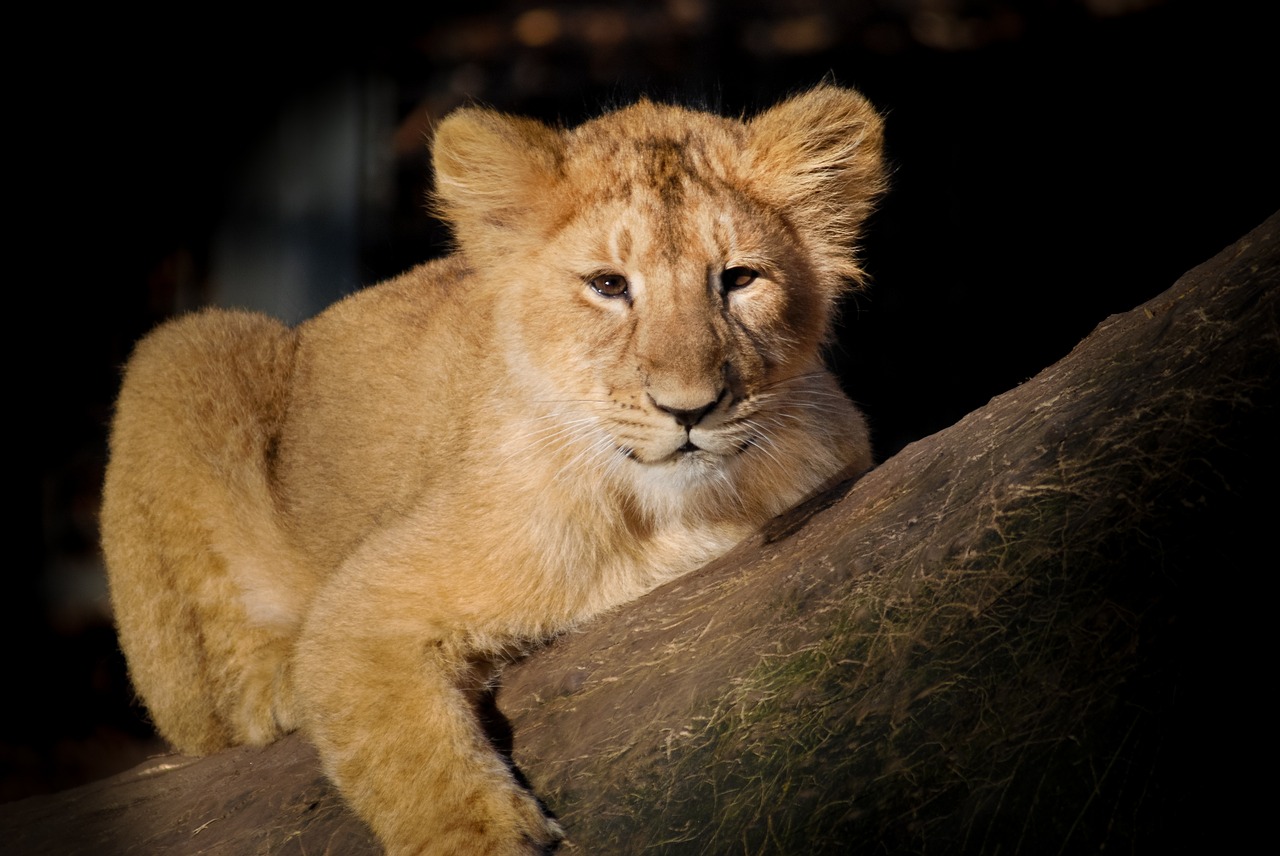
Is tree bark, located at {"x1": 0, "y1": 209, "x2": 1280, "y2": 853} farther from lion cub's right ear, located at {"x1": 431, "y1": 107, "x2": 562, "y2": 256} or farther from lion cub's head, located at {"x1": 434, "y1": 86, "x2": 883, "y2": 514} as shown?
lion cub's right ear, located at {"x1": 431, "y1": 107, "x2": 562, "y2": 256}

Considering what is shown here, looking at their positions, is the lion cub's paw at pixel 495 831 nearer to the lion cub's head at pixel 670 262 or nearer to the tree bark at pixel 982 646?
the tree bark at pixel 982 646

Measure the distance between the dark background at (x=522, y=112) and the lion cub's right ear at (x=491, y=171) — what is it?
8.90 feet

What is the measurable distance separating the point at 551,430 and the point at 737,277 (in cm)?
63

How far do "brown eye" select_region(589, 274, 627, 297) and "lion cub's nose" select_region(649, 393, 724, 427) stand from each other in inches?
15.4

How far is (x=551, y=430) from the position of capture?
342cm

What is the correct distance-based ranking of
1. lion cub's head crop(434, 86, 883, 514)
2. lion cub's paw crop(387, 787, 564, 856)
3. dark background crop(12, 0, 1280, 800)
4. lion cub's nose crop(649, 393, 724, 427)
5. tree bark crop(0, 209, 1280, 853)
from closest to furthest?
tree bark crop(0, 209, 1280, 853)
lion cub's paw crop(387, 787, 564, 856)
lion cub's nose crop(649, 393, 724, 427)
lion cub's head crop(434, 86, 883, 514)
dark background crop(12, 0, 1280, 800)

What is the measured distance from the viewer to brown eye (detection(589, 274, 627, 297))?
3.29 m

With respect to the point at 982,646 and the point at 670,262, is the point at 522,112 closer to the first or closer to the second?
the point at 670,262

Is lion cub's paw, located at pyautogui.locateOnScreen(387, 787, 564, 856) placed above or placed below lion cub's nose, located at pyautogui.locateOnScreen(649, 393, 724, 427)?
below

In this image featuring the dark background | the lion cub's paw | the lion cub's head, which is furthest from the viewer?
the dark background

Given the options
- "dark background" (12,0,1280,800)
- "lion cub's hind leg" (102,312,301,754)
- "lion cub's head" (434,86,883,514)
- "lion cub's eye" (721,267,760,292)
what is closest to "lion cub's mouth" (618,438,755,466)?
"lion cub's head" (434,86,883,514)

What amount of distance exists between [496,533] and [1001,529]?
140 centimetres

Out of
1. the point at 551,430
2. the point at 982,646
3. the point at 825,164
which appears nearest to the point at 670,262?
the point at 551,430

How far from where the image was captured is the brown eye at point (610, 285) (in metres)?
3.29
